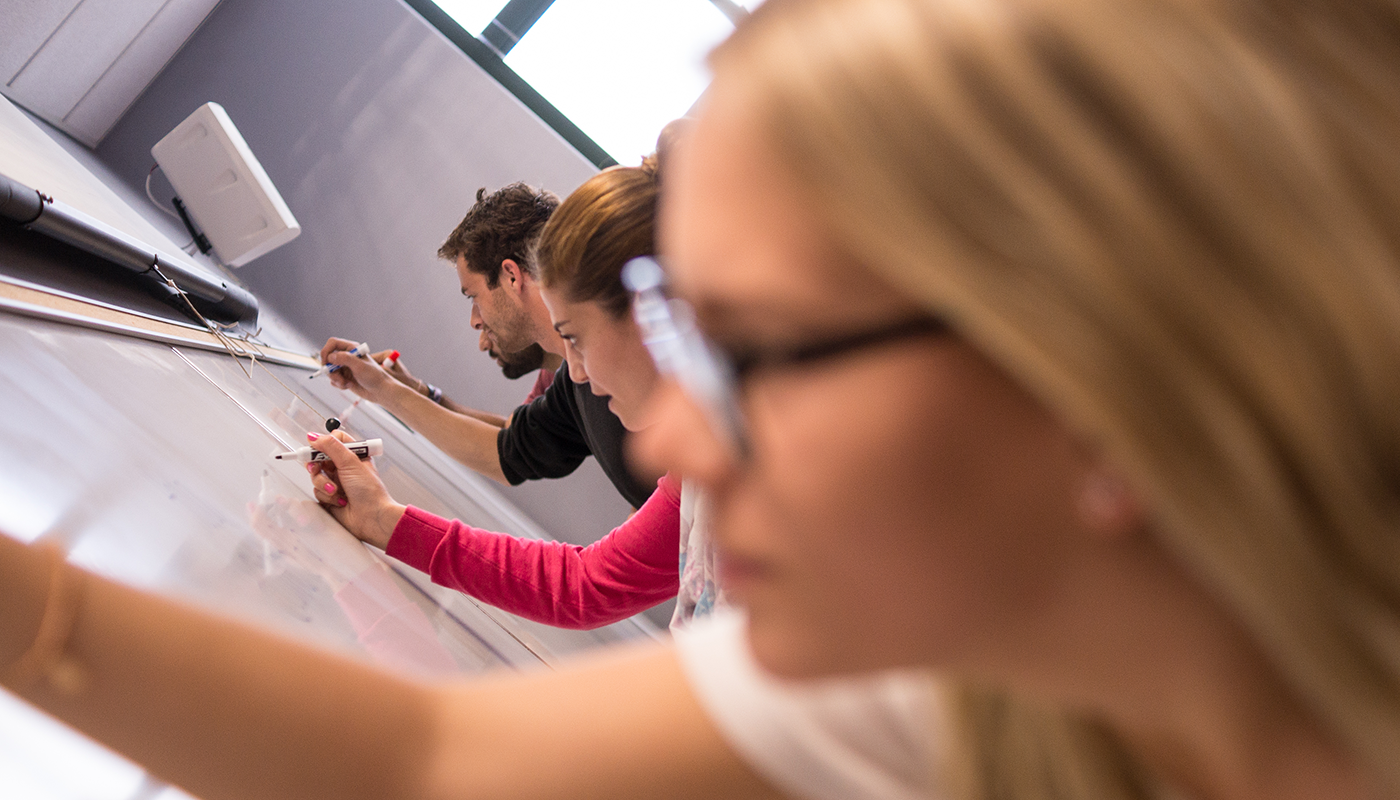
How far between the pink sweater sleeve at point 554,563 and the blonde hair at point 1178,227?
128 cm

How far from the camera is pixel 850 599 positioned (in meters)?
0.40

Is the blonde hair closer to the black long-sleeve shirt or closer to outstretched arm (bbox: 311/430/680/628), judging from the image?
outstretched arm (bbox: 311/430/680/628)

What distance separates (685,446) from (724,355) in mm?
52

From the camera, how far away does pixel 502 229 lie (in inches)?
101

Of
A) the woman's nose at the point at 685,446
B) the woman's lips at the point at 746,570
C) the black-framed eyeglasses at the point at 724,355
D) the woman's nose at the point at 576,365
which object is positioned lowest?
the woman's nose at the point at 576,365

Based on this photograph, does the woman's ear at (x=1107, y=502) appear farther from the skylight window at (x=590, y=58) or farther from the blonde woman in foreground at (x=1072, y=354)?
the skylight window at (x=590, y=58)

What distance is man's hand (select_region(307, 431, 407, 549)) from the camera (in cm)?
156

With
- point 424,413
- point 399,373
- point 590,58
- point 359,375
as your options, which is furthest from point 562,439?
point 590,58

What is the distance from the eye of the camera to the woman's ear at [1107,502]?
367 mm

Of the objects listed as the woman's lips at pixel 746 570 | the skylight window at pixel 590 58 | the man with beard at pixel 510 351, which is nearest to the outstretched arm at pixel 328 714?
the woman's lips at pixel 746 570

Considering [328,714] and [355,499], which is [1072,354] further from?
[355,499]

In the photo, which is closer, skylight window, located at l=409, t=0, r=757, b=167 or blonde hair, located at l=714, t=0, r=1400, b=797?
blonde hair, located at l=714, t=0, r=1400, b=797

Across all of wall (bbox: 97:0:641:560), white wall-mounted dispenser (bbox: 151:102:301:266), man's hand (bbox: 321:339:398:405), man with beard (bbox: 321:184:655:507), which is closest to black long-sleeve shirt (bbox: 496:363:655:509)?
man with beard (bbox: 321:184:655:507)

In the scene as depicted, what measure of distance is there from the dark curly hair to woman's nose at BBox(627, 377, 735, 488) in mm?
2072
